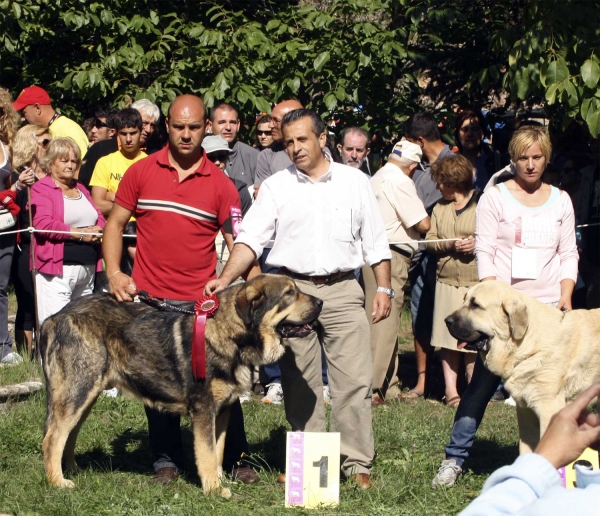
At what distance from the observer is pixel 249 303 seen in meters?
5.60

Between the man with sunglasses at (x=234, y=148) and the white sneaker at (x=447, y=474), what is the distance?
13.1ft

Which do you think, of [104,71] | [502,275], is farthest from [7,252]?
[502,275]

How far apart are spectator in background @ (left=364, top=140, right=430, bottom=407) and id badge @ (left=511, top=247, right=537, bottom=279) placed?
220cm

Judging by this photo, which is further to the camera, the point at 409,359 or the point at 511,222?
the point at 409,359

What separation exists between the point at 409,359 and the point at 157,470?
4744 millimetres

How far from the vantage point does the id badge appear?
614cm

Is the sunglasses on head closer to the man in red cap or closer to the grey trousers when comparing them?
the man in red cap

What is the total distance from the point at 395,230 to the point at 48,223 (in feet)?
10.5

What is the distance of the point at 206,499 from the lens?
18.4 ft

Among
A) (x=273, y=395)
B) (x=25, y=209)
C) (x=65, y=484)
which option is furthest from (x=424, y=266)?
(x=65, y=484)

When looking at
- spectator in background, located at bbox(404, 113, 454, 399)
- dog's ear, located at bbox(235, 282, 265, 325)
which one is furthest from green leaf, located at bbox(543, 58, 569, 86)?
dog's ear, located at bbox(235, 282, 265, 325)

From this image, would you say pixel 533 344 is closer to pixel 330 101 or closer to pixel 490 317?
pixel 490 317

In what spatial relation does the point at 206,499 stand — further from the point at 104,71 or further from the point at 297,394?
the point at 104,71

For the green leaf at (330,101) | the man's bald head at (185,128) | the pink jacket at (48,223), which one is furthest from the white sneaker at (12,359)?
the green leaf at (330,101)
